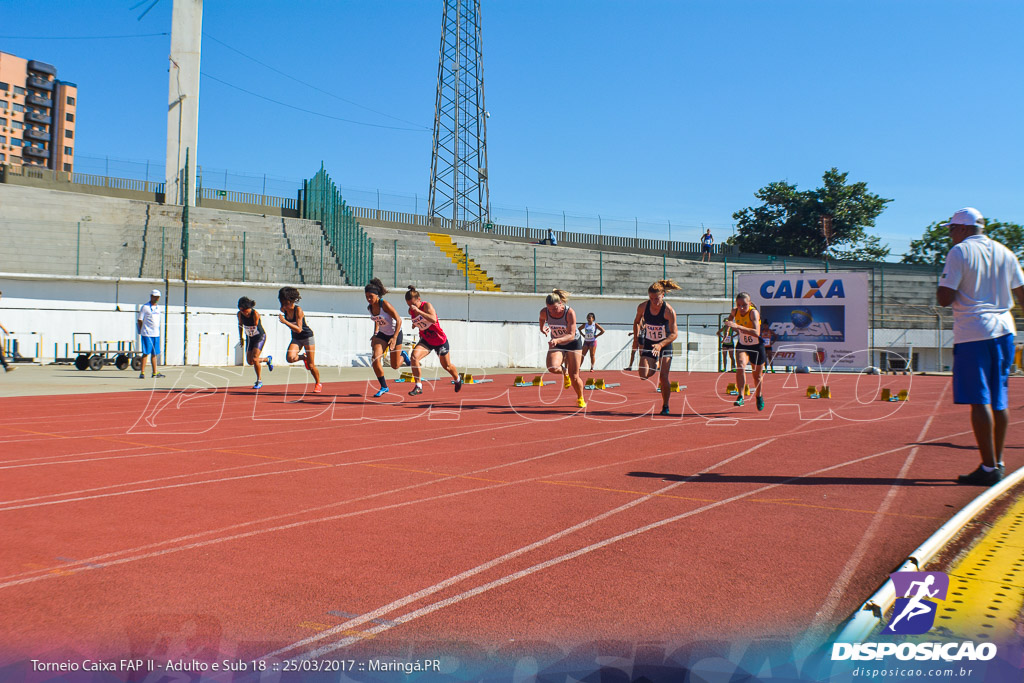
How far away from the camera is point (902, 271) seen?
42500mm

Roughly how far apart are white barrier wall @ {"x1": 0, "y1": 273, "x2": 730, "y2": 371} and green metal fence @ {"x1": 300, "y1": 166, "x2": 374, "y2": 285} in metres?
1.80

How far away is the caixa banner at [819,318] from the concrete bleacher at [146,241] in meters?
16.3

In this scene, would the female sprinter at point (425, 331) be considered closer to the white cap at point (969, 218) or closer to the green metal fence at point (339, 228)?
the white cap at point (969, 218)

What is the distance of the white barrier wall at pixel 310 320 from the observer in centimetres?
2395

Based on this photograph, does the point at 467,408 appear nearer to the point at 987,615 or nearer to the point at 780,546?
the point at 780,546

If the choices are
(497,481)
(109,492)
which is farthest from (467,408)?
(109,492)

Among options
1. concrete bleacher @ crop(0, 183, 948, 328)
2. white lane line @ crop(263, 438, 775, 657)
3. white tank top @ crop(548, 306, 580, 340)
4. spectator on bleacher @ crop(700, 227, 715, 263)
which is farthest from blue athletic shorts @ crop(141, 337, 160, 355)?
spectator on bleacher @ crop(700, 227, 715, 263)

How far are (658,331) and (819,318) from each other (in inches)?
674

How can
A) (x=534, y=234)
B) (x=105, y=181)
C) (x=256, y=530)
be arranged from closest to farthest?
(x=256, y=530) < (x=105, y=181) < (x=534, y=234)

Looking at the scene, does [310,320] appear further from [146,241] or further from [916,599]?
[916,599]

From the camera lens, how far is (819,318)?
26172 mm

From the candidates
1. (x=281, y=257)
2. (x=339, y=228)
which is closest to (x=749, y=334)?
(x=281, y=257)

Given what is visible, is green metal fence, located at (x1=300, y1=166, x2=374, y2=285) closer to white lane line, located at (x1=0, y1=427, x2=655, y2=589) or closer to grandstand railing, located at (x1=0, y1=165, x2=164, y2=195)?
grandstand railing, located at (x1=0, y1=165, x2=164, y2=195)

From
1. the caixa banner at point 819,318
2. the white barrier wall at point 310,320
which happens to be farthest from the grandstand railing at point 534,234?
the caixa banner at point 819,318
